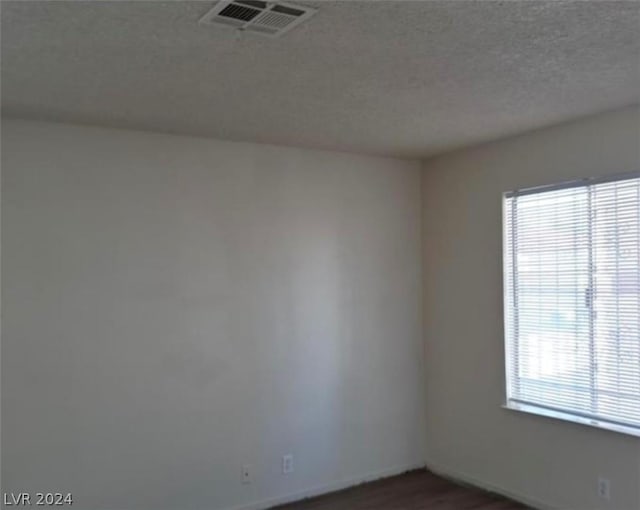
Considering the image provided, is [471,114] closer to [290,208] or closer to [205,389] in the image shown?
[290,208]

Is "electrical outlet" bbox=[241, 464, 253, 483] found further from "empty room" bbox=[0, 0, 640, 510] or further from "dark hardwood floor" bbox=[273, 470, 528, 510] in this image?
"dark hardwood floor" bbox=[273, 470, 528, 510]

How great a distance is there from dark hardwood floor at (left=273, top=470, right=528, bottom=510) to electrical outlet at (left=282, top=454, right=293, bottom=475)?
0.76ft

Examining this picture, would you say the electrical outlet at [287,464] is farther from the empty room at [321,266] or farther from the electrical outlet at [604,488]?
the electrical outlet at [604,488]

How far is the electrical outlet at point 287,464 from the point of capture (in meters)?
4.27

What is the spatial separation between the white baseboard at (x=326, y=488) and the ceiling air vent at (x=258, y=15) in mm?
3217

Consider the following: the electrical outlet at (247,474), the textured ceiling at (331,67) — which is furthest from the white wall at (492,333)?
the electrical outlet at (247,474)

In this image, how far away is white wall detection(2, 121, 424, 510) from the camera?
349cm

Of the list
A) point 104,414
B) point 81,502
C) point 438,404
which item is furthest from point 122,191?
point 438,404

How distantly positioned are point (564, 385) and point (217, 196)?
2688 millimetres

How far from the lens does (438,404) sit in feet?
16.0

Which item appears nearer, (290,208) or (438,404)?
(290,208)

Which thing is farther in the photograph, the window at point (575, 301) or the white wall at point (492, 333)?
the white wall at point (492, 333)

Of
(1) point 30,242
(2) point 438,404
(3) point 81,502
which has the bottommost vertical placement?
(3) point 81,502

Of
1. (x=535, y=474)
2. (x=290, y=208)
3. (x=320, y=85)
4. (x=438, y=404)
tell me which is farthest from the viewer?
(x=438, y=404)
